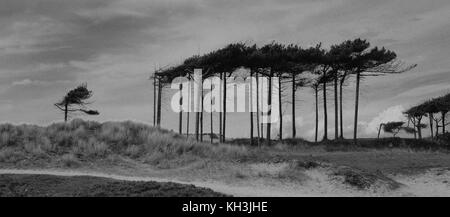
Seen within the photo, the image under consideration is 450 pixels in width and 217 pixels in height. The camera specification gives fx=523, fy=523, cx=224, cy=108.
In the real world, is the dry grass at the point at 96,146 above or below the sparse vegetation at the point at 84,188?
above

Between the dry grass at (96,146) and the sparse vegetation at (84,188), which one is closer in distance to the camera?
the sparse vegetation at (84,188)

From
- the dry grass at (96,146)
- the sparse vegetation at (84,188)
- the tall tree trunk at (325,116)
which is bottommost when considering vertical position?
the sparse vegetation at (84,188)

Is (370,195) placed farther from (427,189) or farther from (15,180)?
(15,180)

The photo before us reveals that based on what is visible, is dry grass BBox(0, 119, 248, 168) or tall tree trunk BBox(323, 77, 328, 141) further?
tall tree trunk BBox(323, 77, 328, 141)

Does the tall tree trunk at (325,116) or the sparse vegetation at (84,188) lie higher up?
the tall tree trunk at (325,116)

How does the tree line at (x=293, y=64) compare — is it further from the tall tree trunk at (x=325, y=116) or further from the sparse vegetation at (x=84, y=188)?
the sparse vegetation at (x=84, y=188)

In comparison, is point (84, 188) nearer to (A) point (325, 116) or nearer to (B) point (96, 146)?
(B) point (96, 146)

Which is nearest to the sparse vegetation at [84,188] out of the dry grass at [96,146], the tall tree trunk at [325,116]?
the dry grass at [96,146]

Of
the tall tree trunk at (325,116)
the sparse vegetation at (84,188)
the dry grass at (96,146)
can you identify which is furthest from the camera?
the tall tree trunk at (325,116)

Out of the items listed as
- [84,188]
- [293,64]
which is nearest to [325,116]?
[293,64]

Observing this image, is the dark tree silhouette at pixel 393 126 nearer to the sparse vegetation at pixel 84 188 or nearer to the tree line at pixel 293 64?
the tree line at pixel 293 64

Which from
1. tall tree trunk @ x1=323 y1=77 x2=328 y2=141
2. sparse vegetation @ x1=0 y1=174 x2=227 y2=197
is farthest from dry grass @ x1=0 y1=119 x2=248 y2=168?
tall tree trunk @ x1=323 y1=77 x2=328 y2=141

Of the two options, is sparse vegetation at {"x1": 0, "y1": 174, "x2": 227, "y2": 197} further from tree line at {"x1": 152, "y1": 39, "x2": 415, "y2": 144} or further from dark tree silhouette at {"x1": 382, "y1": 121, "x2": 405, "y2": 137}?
dark tree silhouette at {"x1": 382, "y1": 121, "x2": 405, "y2": 137}

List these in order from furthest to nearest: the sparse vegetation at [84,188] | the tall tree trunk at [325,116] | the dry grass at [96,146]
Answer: the tall tree trunk at [325,116], the dry grass at [96,146], the sparse vegetation at [84,188]
